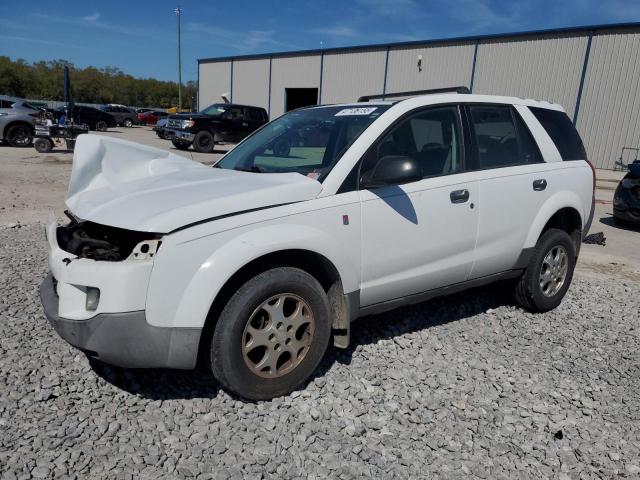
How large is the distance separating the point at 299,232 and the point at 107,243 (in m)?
1.02

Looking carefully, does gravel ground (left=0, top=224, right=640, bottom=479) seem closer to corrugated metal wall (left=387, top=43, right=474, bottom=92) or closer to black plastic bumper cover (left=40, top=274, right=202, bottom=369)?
black plastic bumper cover (left=40, top=274, right=202, bottom=369)

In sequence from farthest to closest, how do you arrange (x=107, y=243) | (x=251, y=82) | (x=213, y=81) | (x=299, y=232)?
1. (x=213, y=81)
2. (x=251, y=82)
3. (x=299, y=232)
4. (x=107, y=243)

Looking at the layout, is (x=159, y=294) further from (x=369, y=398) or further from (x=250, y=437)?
(x=369, y=398)

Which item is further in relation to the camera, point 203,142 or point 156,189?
point 203,142

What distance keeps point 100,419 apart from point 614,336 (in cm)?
391

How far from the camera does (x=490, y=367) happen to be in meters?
3.54

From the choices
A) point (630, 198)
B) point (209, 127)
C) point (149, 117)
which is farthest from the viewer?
point (149, 117)

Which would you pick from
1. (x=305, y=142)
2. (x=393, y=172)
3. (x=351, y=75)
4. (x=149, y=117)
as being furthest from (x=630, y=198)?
(x=149, y=117)

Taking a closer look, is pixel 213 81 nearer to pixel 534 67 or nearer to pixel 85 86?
pixel 534 67

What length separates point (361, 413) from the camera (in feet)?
9.66

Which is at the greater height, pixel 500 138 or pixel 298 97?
pixel 298 97

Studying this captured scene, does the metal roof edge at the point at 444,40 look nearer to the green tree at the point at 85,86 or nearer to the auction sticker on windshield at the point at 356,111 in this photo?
the auction sticker on windshield at the point at 356,111

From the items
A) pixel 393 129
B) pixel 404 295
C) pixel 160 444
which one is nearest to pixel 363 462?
pixel 160 444

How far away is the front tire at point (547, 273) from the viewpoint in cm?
434
